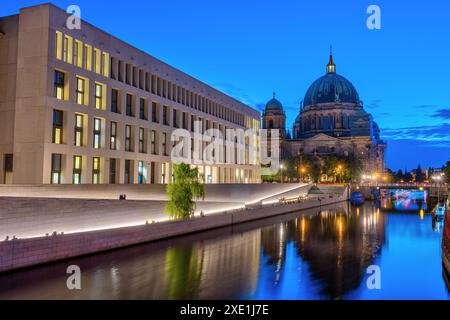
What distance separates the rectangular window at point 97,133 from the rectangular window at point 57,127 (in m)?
4.42

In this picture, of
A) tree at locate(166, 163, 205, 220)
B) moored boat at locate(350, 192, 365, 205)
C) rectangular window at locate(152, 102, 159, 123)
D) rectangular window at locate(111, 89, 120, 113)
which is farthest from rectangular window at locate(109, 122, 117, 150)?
moored boat at locate(350, 192, 365, 205)

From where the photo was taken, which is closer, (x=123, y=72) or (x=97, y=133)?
(x=97, y=133)

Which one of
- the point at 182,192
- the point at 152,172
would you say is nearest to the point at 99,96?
the point at 152,172

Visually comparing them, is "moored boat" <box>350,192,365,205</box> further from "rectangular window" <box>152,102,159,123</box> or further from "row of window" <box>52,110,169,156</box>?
"rectangular window" <box>152,102,159,123</box>

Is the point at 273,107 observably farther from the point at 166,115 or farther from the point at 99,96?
the point at 99,96

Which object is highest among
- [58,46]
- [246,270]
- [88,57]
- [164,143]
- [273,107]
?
[273,107]

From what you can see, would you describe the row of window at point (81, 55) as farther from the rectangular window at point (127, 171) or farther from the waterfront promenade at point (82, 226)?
the waterfront promenade at point (82, 226)

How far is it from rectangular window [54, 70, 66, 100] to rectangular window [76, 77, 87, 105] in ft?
6.12

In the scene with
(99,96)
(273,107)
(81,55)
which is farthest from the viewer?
(273,107)

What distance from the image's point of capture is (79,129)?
129 feet

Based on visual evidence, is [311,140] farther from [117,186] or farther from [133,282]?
[133,282]

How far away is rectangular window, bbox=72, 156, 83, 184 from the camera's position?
1519 inches

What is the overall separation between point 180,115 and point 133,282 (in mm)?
38875

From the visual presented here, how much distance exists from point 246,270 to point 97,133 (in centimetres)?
2522
